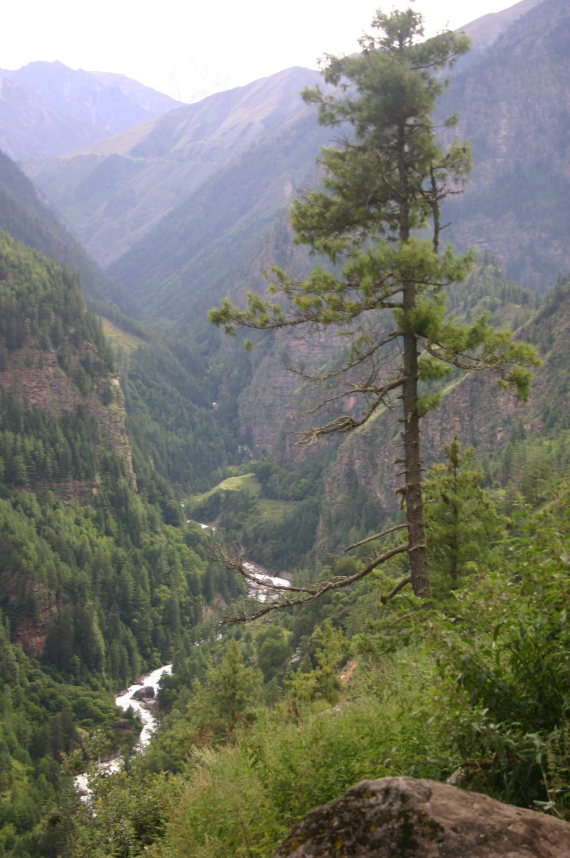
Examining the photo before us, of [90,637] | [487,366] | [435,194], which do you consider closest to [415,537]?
[487,366]

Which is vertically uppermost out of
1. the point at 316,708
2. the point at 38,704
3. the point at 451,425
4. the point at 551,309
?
the point at 316,708

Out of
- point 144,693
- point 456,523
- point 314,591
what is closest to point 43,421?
point 144,693

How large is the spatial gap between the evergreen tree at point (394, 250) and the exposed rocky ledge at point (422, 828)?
30.2ft

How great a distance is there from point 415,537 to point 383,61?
11.1 metres

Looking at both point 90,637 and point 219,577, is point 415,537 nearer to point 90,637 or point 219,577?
point 90,637

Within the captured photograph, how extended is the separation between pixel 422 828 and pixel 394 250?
1257 cm

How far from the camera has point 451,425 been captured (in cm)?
16562

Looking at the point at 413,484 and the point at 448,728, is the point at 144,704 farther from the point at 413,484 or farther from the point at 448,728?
the point at 448,728

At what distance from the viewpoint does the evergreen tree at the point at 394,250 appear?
Answer: 15.2 m

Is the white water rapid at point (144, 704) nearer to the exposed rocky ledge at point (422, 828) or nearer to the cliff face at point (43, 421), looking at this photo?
the cliff face at point (43, 421)

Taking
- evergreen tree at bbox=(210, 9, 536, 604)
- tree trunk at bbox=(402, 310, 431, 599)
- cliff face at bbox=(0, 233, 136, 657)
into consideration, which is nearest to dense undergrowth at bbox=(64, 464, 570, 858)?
tree trunk at bbox=(402, 310, 431, 599)

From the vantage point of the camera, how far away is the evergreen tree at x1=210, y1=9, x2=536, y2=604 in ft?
50.0

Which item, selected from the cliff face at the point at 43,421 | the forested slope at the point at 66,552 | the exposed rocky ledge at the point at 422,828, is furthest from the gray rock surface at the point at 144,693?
the exposed rocky ledge at the point at 422,828

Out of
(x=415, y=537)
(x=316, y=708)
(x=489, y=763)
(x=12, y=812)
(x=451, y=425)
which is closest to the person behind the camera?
(x=489, y=763)
